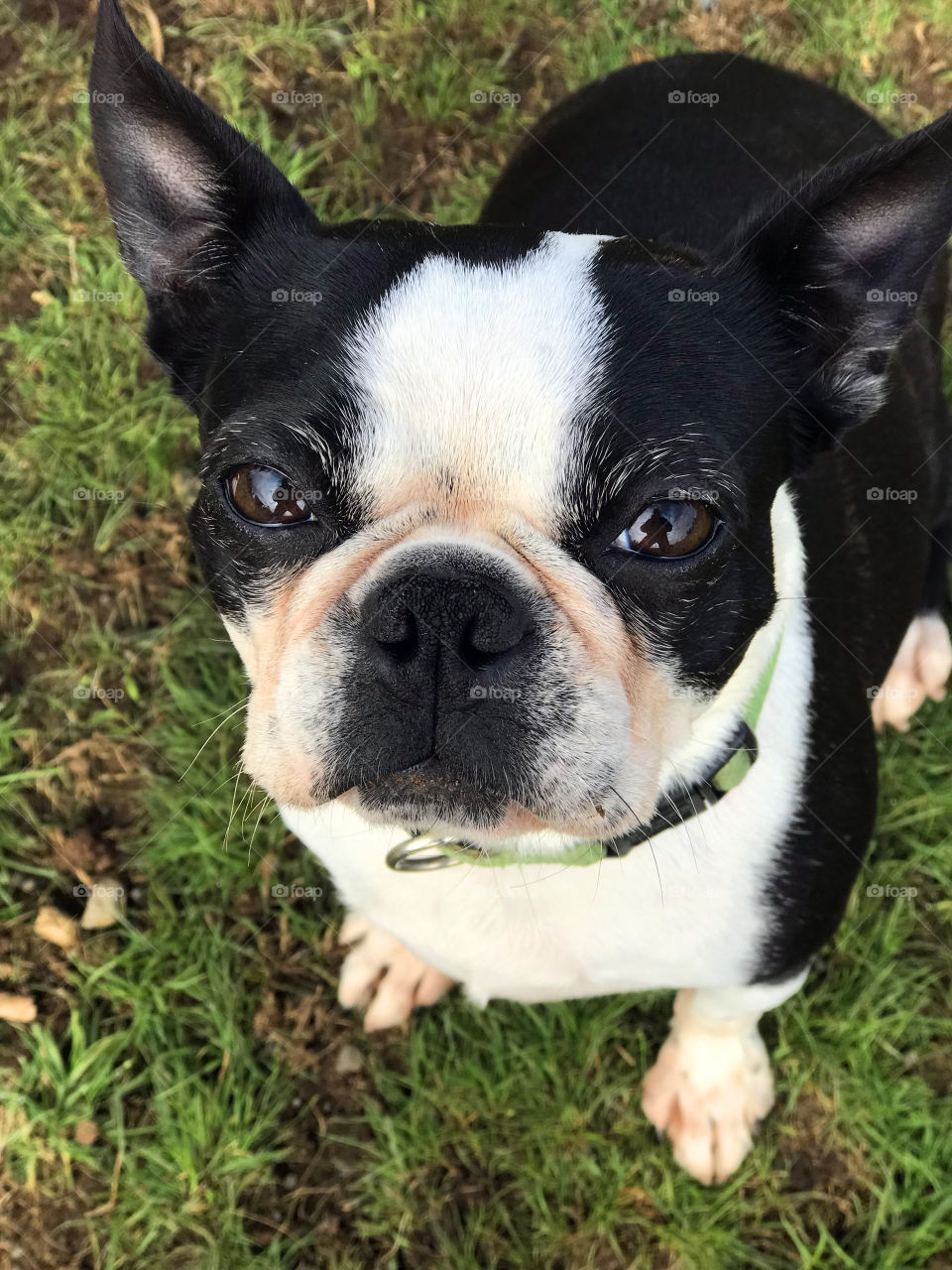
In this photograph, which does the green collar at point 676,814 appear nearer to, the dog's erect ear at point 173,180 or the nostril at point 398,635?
the nostril at point 398,635

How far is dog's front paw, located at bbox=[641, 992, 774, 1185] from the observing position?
11.2 feet

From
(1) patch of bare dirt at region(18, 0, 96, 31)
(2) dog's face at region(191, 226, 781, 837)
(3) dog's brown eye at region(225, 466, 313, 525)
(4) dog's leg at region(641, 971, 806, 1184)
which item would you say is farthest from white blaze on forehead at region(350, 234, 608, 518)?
(1) patch of bare dirt at region(18, 0, 96, 31)

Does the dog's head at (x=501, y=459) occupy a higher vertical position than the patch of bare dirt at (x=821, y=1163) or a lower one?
higher

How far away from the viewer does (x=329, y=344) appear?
2.10 metres

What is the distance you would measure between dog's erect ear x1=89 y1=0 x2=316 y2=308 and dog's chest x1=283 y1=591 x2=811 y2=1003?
4.26ft

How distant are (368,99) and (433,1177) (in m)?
4.28

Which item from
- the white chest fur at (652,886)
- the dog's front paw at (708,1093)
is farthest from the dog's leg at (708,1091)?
the white chest fur at (652,886)

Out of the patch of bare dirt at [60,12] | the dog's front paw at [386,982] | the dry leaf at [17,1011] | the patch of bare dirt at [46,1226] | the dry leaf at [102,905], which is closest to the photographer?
the patch of bare dirt at [46,1226]

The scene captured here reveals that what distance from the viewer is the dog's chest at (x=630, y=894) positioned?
→ 8.27ft

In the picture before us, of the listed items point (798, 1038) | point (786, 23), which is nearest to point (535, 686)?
point (798, 1038)

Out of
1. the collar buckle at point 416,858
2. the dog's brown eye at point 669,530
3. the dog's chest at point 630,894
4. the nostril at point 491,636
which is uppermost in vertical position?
the nostril at point 491,636

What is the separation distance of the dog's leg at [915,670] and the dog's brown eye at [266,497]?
8.44 ft

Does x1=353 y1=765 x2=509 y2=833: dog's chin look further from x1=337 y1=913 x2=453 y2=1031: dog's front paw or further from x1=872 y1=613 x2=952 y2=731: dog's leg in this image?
x1=872 y1=613 x2=952 y2=731: dog's leg

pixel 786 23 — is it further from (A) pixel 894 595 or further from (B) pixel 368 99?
(A) pixel 894 595
